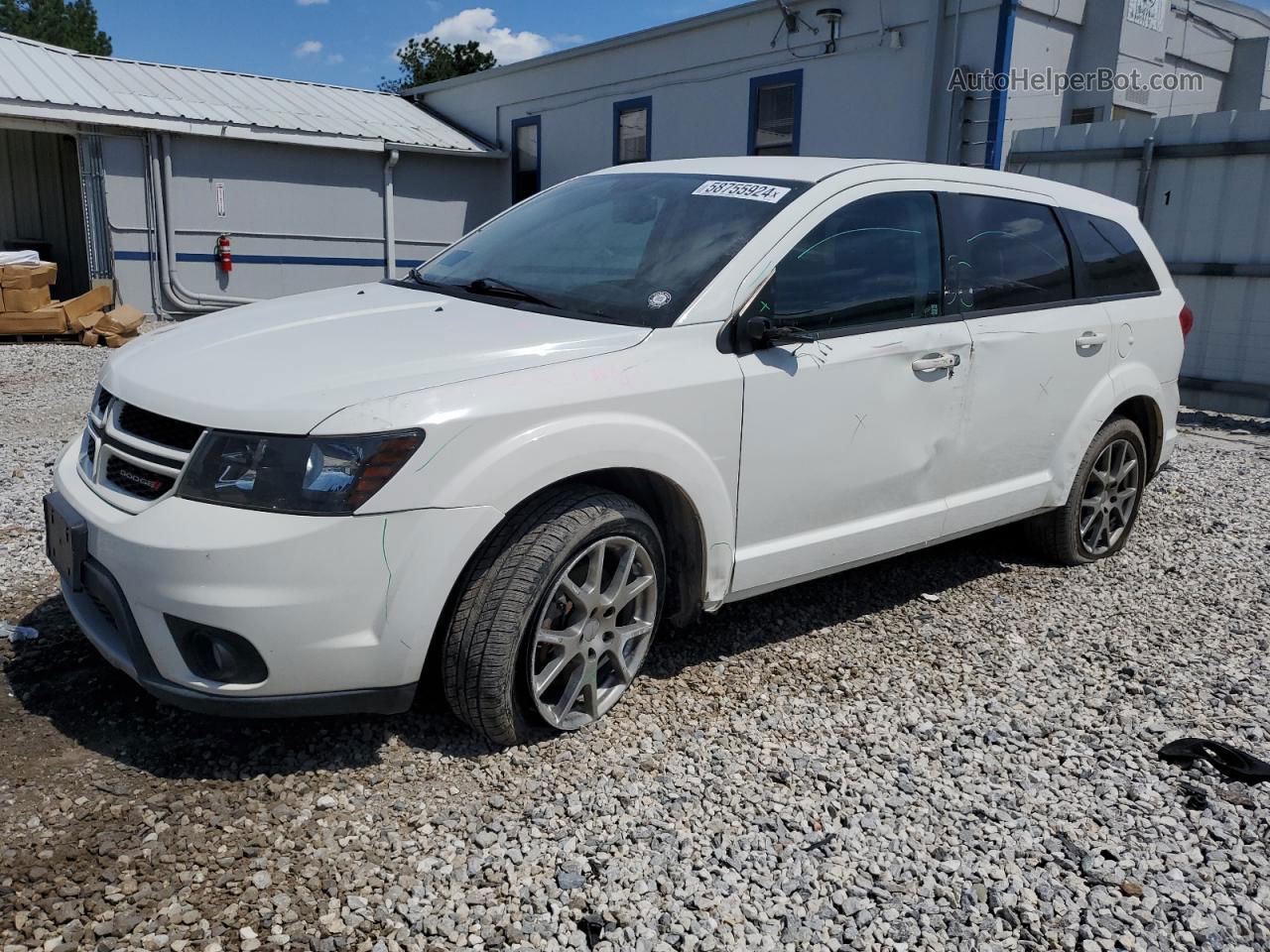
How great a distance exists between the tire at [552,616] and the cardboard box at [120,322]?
11235mm

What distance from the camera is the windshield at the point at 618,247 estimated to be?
3.46m

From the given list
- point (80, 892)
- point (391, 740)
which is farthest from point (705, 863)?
point (80, 892)

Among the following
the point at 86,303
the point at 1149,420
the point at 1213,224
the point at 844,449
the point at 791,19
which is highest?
the point at 791,19

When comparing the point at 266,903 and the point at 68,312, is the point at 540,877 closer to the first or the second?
the point at 266,903

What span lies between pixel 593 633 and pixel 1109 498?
3152mm

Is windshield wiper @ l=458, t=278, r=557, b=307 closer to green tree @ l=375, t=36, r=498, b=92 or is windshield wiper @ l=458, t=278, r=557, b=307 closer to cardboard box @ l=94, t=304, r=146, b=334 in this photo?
cardboard box @ l=94, t=304, r=146, b=334

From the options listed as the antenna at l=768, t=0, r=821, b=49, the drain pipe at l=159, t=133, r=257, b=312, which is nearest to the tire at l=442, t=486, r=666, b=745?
the antenna at l=768, t=0, r=821, b=49

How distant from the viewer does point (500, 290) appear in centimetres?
371

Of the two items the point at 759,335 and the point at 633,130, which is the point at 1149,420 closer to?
the point at 759,335

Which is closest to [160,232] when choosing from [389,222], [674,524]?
[389,222]

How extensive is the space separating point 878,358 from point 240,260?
1523cm

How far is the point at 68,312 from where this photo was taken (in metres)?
12.5

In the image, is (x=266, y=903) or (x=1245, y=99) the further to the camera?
(x=1245, y=99)

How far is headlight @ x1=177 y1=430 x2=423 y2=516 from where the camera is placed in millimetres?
2668
